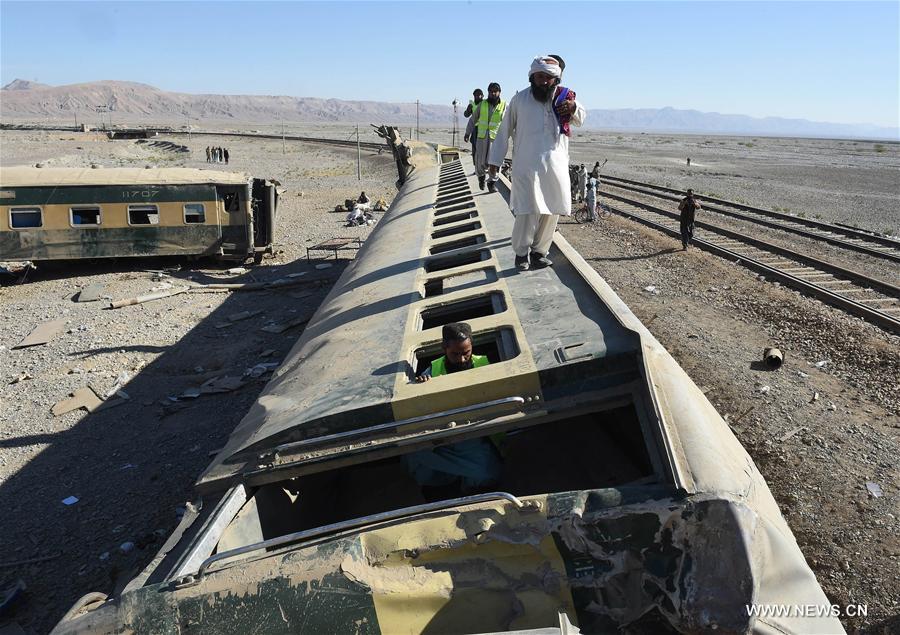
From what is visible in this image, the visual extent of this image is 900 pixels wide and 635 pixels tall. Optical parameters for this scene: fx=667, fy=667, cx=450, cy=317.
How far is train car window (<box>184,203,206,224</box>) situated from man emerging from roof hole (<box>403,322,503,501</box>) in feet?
42.3

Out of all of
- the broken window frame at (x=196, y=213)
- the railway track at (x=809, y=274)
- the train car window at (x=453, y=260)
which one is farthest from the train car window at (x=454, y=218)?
the broken window frame at (x=196, y=213)

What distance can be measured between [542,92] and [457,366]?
2.92 m

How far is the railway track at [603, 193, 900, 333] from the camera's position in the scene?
10.6m

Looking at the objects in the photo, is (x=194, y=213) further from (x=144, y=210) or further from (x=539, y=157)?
(x=539, y=157)

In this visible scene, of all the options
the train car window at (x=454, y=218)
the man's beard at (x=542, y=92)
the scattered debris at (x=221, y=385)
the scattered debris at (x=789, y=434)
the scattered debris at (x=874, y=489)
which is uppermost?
the man's beard at (x=542, y=92)

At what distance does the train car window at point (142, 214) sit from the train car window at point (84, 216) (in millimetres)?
698

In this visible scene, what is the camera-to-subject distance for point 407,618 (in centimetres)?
291

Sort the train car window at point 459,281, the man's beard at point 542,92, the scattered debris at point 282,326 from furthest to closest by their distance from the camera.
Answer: the scattered debris at point 282,326, the train car window at point 459,281, the man's beard at point 542,92

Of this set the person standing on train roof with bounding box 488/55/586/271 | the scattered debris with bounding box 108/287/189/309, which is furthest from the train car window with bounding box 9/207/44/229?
the person standing on train roof with bounding box 488/55/586/271

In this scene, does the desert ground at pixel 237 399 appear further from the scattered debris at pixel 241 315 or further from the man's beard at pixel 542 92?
the man's beard at pixel 542 92

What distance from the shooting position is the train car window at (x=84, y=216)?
15.1 meters

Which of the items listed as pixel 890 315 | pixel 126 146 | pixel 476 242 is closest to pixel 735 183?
pixel 890 315

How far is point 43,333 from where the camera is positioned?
38.0 feet

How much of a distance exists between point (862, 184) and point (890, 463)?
1491 inches
